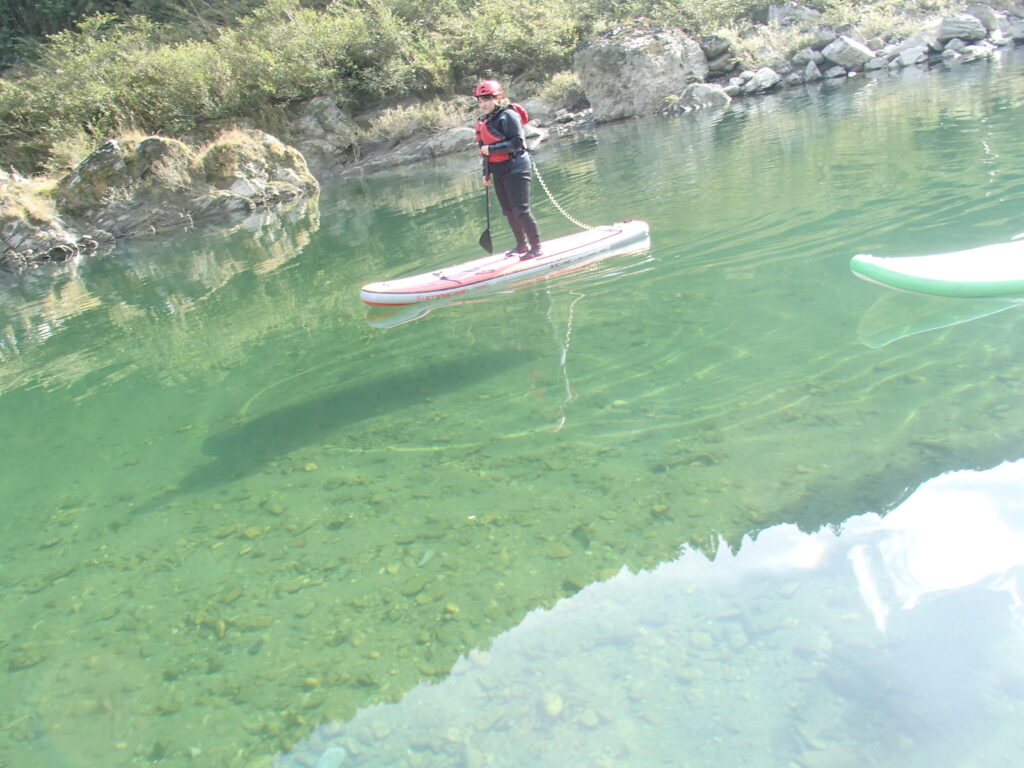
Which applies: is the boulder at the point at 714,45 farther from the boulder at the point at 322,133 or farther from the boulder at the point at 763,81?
the boulder at the point at 322,133

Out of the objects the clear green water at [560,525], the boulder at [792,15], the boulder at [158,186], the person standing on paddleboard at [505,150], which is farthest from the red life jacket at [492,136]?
the boulder at [792,15]

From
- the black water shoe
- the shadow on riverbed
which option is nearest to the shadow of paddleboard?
the shadow on riverbed

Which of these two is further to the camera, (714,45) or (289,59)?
(289,59)

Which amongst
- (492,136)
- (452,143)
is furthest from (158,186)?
(492,136)

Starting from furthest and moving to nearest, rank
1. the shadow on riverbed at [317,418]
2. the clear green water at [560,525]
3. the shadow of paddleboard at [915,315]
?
1. the shadow of paddleboard at [915,315]
2. the shadow on riverbed at [317,418]
3. the clear green water at [560,525]

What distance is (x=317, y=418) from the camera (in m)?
6.11

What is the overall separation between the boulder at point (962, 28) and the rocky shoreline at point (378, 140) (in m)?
0.04

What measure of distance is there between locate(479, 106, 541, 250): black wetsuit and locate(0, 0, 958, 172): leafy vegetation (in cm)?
2260

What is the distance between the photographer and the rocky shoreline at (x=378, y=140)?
20.1 metres

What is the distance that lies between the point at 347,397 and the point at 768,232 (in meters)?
5.10

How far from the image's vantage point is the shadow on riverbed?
18.0ft

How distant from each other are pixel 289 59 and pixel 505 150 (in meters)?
27.1

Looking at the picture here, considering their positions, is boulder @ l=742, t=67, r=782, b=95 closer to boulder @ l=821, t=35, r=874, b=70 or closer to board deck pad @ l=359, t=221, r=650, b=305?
boulder @ l=821, t=35, r=874, b=70

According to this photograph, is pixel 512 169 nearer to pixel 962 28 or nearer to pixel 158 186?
pixel 158 186
